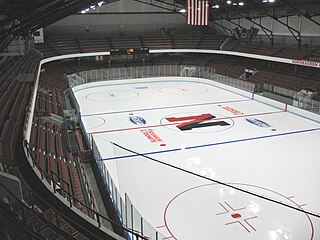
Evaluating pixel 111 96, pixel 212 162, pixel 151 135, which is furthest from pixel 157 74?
pixel 212 162

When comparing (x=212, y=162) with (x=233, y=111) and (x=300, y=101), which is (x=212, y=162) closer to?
(x=233, y=111)

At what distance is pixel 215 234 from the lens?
24.0ft

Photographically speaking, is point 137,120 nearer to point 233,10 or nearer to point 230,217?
point 230,217

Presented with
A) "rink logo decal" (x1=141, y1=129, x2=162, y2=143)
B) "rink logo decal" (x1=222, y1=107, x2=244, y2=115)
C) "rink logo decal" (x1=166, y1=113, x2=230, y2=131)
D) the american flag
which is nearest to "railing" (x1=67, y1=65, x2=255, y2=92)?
"rink logo decal" (x1=222, y1=107, x2=244, y2=115)

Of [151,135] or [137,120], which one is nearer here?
[151,135]

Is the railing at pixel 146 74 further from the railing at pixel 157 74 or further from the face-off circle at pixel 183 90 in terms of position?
the face-off circle at pixel 183 90

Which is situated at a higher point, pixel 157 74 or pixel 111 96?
pixel 157 74

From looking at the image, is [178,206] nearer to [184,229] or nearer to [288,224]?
[184,229]

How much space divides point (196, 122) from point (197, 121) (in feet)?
0.73

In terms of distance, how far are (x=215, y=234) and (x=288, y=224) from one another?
159 centimetres

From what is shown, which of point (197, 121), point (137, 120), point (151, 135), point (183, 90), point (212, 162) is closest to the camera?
point (212, 162)

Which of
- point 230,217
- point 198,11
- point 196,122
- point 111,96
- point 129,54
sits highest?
point 198,11

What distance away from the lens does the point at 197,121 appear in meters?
16.9

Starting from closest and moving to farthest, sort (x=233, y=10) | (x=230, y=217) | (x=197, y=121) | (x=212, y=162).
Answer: (x=230, y=217), (x=212, y=162), (x=197, y=121), (x=233, y=10)
